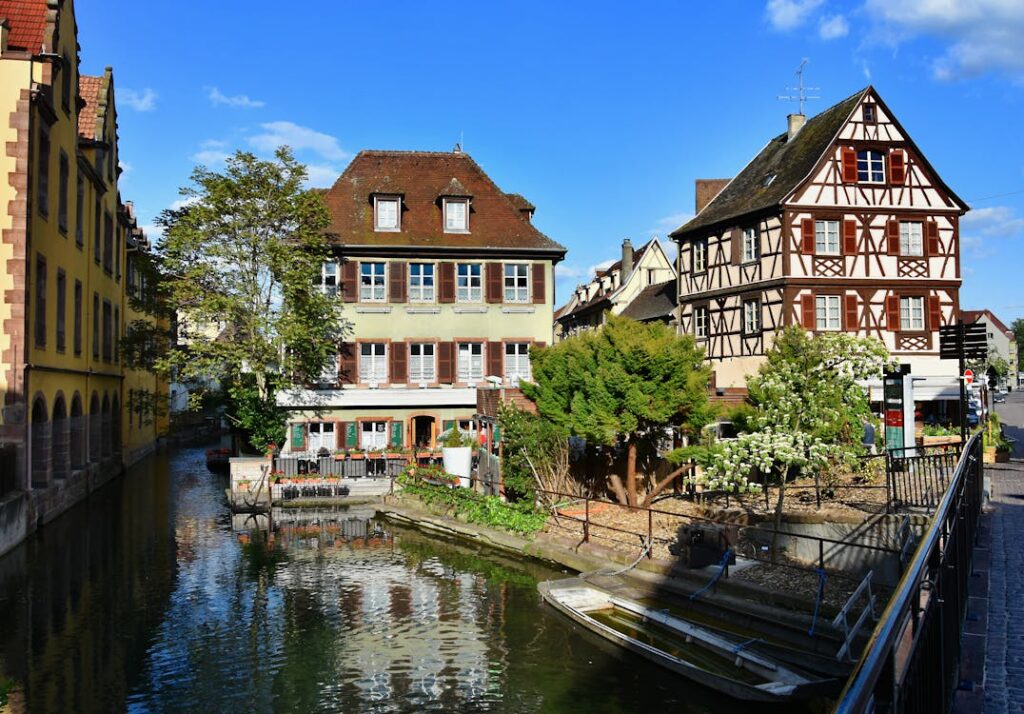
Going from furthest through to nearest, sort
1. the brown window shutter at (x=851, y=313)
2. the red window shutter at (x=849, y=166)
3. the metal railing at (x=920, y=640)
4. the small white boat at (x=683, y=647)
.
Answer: the red window shutter at (x=849, y=166), the brown window shutter at (x=851, y=313), the small white boat at (x=683, y=647), the metal railing at (x=920, y=640)

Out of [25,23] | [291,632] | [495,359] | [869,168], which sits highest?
[25,23]

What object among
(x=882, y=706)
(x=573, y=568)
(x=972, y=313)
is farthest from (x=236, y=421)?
(x=972, y=313)

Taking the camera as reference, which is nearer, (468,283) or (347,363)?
(347,363)

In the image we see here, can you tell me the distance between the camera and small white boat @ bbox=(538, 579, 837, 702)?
10.7 metres

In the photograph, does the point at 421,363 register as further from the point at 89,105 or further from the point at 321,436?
the point at 89,105

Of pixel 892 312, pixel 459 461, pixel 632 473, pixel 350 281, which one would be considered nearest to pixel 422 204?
pixel 350 281

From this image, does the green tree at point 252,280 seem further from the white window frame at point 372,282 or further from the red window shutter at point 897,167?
the red window shutter at point 897,167

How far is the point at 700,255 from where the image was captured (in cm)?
3838

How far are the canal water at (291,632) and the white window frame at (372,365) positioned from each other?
493 inches

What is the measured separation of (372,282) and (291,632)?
2222 cm

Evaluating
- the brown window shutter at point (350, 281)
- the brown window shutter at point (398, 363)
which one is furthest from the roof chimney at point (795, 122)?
the brown window shutter at point (350, 281)

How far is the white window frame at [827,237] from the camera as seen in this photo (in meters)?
33.8

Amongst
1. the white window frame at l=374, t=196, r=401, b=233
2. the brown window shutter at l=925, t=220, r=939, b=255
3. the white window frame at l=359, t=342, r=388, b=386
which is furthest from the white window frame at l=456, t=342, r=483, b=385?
the brown window shutter at l=925, t=220, r=939, b=255

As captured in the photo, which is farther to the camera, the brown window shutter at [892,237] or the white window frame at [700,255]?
the white window frame at [700,255]
